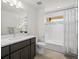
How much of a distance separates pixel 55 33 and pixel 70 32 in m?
0.81

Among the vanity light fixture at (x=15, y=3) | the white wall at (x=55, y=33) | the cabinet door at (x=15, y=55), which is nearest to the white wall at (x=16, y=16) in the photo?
the vanity light fixture at (x=15, y=3)

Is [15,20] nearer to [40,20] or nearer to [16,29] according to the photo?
[16,29]

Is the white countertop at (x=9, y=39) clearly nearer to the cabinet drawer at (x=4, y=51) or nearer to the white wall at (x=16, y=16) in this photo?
the cabinet drawer at (x=4, y=51)

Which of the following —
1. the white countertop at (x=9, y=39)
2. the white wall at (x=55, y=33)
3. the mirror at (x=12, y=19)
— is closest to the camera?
the white countertop at (x=9, y=39)

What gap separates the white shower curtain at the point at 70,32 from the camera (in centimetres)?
277

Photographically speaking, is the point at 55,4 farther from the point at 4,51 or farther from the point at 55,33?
the point at 4,51

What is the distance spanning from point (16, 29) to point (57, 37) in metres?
1.98

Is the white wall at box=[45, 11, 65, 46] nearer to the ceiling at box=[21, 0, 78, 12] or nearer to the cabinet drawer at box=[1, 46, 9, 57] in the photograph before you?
the ceiling at box=[21, 0, 78, 12]

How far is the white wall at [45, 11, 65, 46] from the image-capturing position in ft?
10.6

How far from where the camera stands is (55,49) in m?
3.36

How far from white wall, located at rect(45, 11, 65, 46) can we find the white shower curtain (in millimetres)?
278

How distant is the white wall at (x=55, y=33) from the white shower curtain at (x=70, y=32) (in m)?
0.28

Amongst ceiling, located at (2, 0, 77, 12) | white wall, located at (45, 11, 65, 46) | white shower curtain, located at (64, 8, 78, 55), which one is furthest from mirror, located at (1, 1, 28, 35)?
white shower curtain, located at (64, 8, 78, 55)

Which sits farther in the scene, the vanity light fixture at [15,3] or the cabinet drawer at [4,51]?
the vanity light fixture at [15,3]
